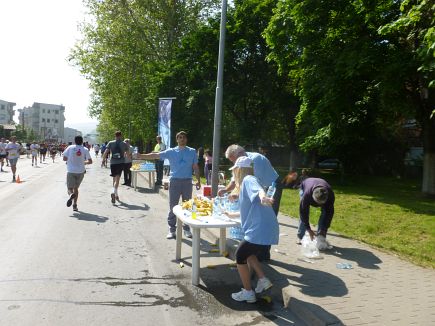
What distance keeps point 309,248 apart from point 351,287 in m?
1.61

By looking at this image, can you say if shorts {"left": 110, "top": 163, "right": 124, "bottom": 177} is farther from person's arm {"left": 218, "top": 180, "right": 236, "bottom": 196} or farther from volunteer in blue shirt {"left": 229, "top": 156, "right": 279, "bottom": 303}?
volunteer in blue shirt {"left": 229, "top": 156, "right": 279, "bottom": 303}

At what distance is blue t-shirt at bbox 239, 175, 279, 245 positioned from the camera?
189 inches

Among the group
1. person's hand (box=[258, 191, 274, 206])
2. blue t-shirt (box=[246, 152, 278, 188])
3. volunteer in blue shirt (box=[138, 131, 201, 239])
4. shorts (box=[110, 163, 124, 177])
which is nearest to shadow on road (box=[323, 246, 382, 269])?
blue t-shirt (box=[246, 152, 278, 188])

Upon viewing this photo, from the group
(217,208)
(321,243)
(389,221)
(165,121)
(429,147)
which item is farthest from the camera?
(429,147)

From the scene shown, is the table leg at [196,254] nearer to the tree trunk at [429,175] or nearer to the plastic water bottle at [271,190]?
the plastic water bottle at [271,190]

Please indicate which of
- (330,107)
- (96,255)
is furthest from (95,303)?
(330,107)

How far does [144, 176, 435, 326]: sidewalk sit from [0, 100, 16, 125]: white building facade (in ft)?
434

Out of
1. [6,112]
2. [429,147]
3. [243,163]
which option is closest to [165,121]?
[429,147]

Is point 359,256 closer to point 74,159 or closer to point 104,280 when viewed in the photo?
point 104,280

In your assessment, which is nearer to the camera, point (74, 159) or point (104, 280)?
point (104, 280)

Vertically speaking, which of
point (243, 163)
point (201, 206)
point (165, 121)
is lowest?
point (201, 206)

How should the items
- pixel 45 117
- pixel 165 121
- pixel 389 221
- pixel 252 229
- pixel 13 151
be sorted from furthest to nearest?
pixel 45 117 → pixel 13 151 → pixel 165 121 → pixel 389 221 → pixel 252 229

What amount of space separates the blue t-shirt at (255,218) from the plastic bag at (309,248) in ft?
7.12

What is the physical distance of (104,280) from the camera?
5645 mm
